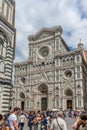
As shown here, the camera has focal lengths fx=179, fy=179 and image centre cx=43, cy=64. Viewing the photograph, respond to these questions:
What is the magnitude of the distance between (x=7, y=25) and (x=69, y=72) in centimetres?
2773

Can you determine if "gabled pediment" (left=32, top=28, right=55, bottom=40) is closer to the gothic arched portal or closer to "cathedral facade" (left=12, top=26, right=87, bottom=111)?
"cathedral facade" (left=12, top=26, right=87, bottom=111)

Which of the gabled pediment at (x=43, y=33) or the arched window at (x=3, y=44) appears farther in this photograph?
the gabled pediment at (x=43, y=33)

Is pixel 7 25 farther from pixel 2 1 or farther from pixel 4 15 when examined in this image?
pixel 2 1

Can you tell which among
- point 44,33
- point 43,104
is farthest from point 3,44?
point 44,33

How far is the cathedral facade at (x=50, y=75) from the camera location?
37438mm

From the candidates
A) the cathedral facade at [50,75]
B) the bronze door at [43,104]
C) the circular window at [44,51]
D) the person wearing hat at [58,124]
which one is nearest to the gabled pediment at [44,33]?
the cathedral facade at [50,75]

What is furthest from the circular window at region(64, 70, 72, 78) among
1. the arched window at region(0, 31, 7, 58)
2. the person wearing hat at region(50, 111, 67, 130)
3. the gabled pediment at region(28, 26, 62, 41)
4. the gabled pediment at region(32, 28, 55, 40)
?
the person wearing hat at region(50, 111, 67, 130)

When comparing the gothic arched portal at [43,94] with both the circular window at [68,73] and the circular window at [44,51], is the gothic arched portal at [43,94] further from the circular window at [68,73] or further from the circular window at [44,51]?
the circular window at [44,51]

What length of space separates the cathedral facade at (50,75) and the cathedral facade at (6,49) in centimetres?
2518

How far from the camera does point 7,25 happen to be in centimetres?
1339

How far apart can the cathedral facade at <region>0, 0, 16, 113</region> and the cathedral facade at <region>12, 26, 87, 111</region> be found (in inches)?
991

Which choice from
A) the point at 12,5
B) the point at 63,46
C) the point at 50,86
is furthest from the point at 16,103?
the point at 12,5

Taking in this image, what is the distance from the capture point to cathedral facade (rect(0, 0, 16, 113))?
1180cm

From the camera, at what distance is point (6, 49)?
1302cm
